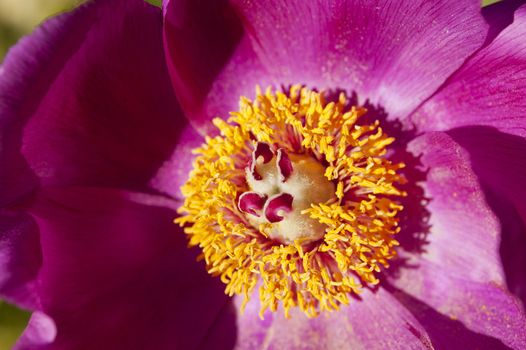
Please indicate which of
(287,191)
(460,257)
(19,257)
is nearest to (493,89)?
(460,257)

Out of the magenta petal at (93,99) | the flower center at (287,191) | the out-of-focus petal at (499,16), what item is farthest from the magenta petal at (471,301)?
the magenta petal at (93,99)

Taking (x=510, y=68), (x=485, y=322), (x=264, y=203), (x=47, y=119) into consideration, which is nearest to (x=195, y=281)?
(x=264, y=203)

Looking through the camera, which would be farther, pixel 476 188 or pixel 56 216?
pixel 56 216

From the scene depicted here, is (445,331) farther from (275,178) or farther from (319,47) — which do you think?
(319,47)

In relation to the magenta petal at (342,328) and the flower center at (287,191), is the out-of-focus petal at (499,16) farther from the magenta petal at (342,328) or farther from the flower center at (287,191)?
the magenta petal at (342,328)

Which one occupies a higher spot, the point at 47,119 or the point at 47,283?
the point at 47,119

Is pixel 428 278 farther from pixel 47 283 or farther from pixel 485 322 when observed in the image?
pixel 47 283

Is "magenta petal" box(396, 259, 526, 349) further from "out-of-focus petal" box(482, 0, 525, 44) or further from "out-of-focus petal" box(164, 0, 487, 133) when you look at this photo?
"out-of-focus petal" box(482, 0, 525, 44)

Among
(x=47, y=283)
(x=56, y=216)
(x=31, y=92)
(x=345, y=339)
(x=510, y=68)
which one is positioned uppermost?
(x=510, y=68)

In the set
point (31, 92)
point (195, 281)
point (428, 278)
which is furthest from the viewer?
point (195, 281)
